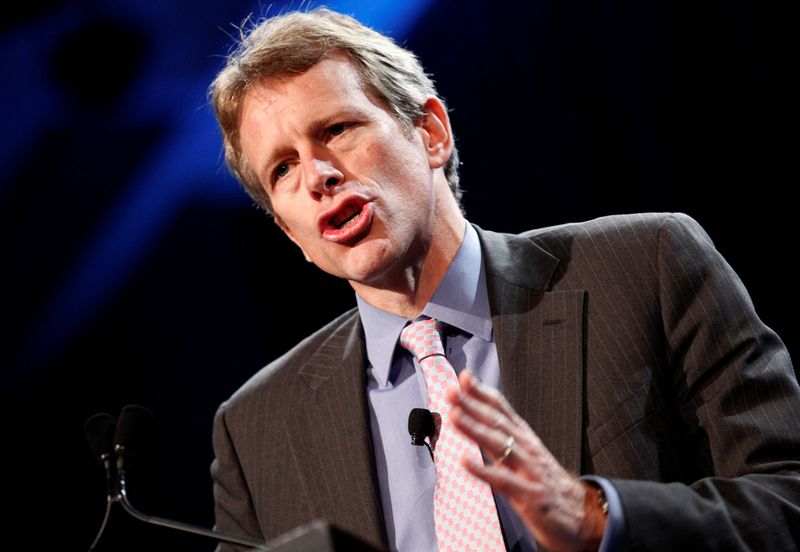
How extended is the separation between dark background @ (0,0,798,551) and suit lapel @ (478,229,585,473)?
1008 mm

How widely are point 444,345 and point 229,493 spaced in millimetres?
860

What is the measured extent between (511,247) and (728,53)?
1.18 meters

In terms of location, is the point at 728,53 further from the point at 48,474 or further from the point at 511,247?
the point at 48,474

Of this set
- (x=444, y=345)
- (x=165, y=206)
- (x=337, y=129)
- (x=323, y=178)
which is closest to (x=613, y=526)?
(x=444, y=345)

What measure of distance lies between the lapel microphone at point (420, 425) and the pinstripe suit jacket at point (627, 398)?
8.1 inches

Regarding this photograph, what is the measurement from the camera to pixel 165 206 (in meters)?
3.71

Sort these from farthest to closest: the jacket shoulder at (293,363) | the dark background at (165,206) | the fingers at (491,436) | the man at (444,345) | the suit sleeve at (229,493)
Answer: the dark background at (165,206) < the jacket shoulder at (293,363) < the suit sleeve at (229,493) < the man at (444,345) < the fingers at (491,436)

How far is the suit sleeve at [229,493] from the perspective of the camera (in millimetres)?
2533

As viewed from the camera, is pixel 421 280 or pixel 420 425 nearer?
pixel 420 425

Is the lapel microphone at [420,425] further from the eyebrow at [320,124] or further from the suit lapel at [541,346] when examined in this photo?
the eyebrow at [320,124]

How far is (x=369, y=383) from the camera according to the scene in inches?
96.3

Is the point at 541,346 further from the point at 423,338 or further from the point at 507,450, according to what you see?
the point at 507,450

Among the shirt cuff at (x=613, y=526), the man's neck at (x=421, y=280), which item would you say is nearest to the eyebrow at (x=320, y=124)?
the man's neck at (x=421, y=280)

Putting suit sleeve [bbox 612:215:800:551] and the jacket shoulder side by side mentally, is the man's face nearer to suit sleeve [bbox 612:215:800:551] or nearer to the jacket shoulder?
the jacket shoulder
